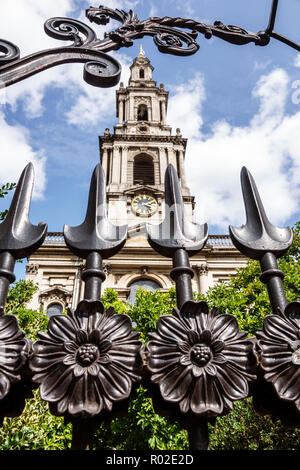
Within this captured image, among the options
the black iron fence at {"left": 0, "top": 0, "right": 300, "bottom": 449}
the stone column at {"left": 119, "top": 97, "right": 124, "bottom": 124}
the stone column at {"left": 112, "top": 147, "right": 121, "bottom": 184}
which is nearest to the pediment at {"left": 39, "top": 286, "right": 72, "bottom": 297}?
the stone column at {"left": 112, "top": 147, "right": 121, "bottom": 184}

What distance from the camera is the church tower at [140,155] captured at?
25.9 meters

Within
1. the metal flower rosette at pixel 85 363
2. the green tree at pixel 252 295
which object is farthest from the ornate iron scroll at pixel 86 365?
the green tree at pixel 252 295

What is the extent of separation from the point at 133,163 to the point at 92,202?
94.7 feet

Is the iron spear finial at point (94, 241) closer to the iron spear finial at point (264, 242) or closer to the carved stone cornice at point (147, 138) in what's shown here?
the iron spear finial at point (264, 242)

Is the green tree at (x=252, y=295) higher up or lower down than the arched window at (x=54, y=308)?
lower down

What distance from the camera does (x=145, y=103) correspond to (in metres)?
36.2

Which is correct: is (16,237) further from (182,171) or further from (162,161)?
(162,161)

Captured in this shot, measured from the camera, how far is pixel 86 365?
1.11 metres

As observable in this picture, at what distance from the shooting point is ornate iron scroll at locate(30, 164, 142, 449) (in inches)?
42.2

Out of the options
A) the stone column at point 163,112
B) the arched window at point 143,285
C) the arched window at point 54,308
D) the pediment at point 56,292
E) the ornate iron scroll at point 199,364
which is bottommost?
the ornate iron scroll at point 199,364

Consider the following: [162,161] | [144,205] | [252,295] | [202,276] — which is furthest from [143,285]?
[162,161]

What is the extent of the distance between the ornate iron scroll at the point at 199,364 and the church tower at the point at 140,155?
21070 millimetres

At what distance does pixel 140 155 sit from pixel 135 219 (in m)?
8.16
